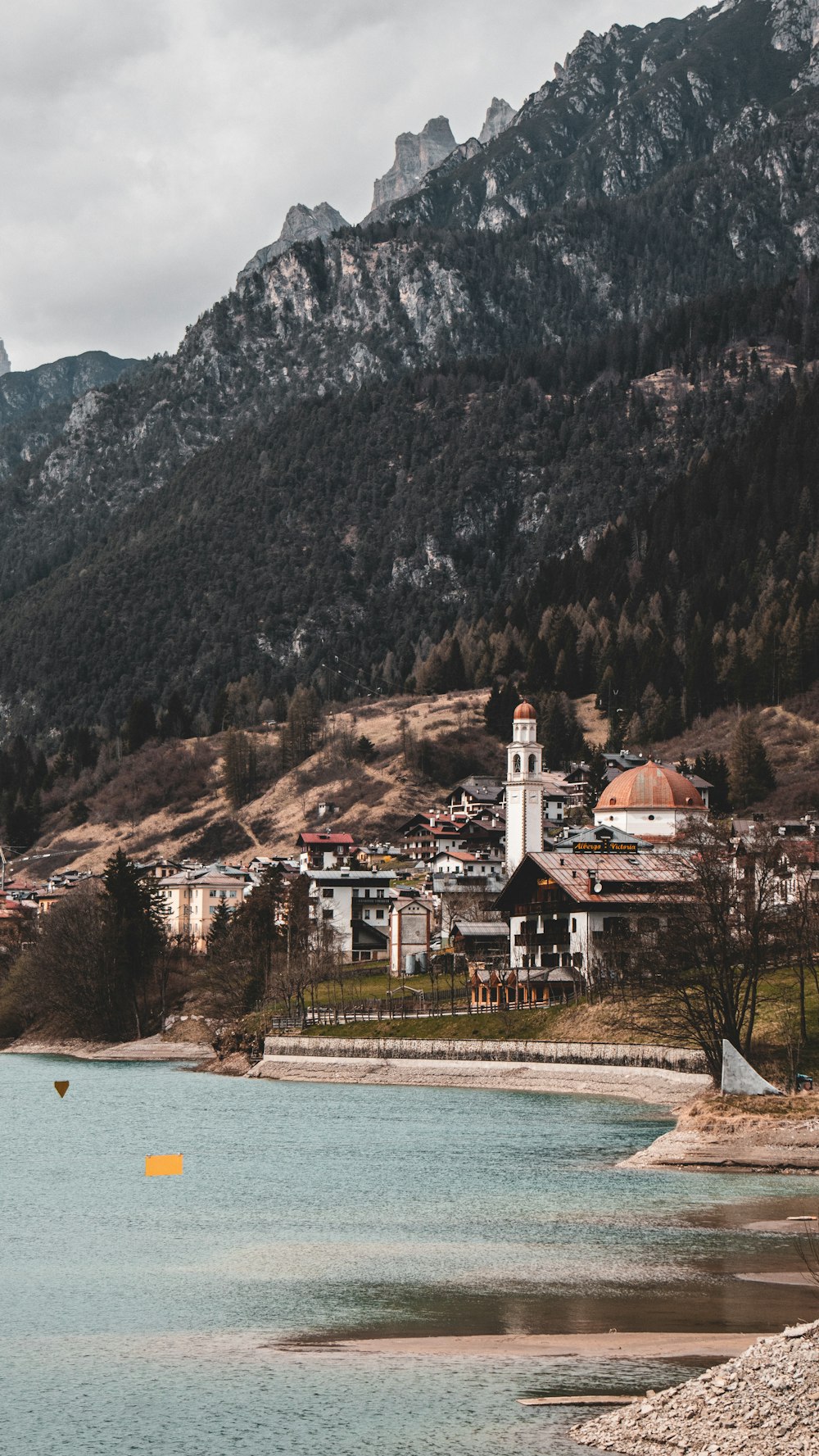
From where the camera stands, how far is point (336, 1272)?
4450 centimetres

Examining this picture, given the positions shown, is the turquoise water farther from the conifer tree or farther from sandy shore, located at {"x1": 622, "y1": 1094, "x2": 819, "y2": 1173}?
the conifer tree

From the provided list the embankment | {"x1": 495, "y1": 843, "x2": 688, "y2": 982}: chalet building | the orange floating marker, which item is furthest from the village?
the orange floating marker

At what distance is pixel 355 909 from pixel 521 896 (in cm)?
4407

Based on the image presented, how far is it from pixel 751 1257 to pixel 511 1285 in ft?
20.7

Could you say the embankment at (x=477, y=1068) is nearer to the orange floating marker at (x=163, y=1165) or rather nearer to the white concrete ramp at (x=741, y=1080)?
the white concrete ramp at (x=741, y=1080)

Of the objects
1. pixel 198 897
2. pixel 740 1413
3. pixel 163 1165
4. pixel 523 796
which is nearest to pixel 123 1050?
pixel 523 796

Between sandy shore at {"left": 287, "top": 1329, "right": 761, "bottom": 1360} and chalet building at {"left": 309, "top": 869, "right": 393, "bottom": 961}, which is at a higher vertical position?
chalet building at {"left": 309, "top": 869, "right": 393, "bottom": 961}

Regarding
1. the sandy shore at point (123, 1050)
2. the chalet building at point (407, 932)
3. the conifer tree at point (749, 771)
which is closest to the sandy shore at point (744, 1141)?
the sandy shore at point (123, 1050)

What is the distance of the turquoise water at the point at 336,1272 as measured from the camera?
31.3 m

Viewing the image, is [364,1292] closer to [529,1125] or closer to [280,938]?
[529,1125]

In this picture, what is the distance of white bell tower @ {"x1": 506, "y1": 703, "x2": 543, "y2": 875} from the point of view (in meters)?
155

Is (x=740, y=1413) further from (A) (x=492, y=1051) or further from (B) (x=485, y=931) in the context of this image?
(B) (x=485, y=931)

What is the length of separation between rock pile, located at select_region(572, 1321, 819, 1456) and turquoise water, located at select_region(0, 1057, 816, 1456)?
5.27 feet

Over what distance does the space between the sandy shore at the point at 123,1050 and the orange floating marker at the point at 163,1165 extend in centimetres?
5813
